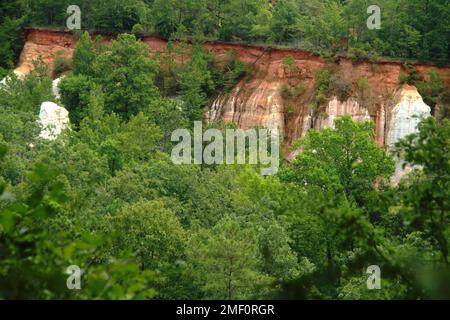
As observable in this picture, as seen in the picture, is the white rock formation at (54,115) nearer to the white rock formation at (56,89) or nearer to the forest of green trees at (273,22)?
the white rock formation at (56,89)

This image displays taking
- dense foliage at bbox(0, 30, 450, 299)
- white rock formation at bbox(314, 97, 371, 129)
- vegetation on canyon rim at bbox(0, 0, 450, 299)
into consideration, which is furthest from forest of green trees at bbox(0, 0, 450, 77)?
white rock formation at bbox(314, 97, 371, 129)

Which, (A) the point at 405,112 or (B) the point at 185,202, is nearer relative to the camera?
(B) the point at 185,202

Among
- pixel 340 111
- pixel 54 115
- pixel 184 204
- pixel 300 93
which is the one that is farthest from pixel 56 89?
pixel 184 204

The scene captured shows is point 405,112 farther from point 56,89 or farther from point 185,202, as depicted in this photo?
point 56,89

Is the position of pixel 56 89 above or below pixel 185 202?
above

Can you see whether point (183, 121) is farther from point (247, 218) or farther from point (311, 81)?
point (247, 218)

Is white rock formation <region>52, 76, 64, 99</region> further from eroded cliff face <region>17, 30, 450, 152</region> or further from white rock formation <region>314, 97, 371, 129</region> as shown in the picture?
white rock formation <region>314, 97, 371, 129</region>

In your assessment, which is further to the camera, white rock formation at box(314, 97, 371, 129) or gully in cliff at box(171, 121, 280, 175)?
white rock formation at box(314, 97, 371, 129)
